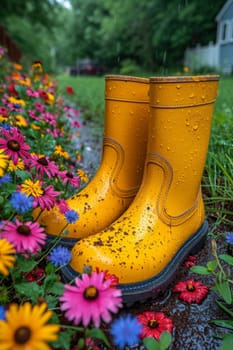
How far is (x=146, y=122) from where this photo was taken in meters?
1.06

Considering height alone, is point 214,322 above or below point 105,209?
below

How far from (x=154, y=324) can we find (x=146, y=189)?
0.32 metres

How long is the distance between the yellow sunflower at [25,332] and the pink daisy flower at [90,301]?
0.06 m

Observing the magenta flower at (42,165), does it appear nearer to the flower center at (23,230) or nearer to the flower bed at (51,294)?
the flower bed at (51,294)

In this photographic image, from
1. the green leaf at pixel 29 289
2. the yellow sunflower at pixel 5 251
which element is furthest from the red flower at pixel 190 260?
the yellow sunflower at pixel 5 251

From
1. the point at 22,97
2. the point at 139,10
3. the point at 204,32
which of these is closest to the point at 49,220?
the point at 22,97

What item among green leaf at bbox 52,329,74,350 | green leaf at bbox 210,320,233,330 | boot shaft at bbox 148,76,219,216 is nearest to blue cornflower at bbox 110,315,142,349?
green leaf at bbox 52,329,74,350

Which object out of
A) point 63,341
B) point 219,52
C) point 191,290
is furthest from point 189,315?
point 219,52

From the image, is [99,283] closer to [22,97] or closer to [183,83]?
[183,83]

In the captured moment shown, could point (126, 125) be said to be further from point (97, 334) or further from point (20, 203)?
point (97, 334)

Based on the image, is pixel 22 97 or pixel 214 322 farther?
pixel 22 97

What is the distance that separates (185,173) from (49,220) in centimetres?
36

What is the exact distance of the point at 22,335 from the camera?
0.44m

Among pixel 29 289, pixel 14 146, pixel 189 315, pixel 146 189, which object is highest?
pixel 14 146
